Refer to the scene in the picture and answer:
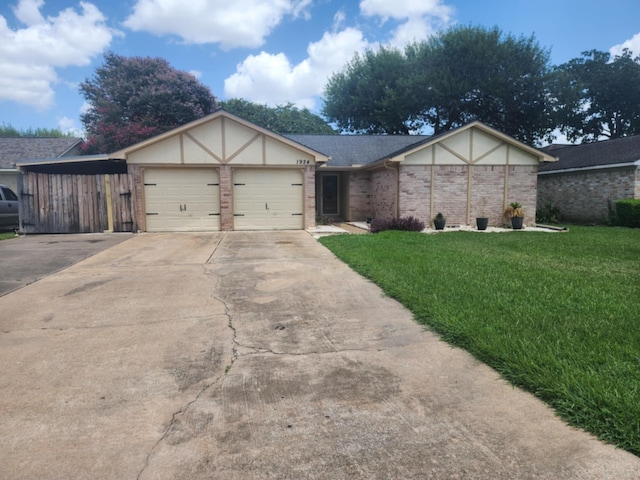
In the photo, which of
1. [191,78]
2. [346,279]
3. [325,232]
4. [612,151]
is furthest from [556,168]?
[191,78]

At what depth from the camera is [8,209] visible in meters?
13.7

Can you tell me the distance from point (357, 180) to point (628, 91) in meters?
29.7

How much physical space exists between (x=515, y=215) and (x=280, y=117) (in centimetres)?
→ 2539

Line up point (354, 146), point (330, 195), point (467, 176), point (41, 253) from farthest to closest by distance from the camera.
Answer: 1. point (354, 146)
2. point (330, 195)
3. point (467, 176)
4. point (41, 253)

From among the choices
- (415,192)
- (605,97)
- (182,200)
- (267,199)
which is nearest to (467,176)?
(415,192)

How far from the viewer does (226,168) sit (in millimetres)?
13555

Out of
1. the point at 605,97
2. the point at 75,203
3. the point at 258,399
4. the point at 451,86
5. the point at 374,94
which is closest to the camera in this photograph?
the point at 258,399

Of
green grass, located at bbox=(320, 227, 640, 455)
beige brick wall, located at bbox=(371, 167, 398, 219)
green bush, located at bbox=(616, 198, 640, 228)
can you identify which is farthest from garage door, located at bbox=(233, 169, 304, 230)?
green bush, located at bbox=(616, 198, 640, 228)

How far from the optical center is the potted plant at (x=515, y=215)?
47.3ft

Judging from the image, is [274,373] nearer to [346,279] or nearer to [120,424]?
[120,424]

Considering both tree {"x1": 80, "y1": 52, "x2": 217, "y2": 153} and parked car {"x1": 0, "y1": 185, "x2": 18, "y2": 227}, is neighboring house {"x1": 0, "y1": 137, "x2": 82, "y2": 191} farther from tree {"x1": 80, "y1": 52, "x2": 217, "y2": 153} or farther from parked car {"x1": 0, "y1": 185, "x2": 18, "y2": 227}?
parked car {"x1": 0, "y1": 185, "x2": 18, "y2": 227}

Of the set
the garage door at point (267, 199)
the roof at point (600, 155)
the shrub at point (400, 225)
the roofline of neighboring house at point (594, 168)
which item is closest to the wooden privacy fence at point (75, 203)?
the garage door at point (267, 199)

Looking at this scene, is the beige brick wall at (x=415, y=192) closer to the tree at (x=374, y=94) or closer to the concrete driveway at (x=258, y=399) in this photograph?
the concrete driveway at (x=258, y=399)

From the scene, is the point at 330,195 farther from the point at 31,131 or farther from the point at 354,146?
the point at 31,131
